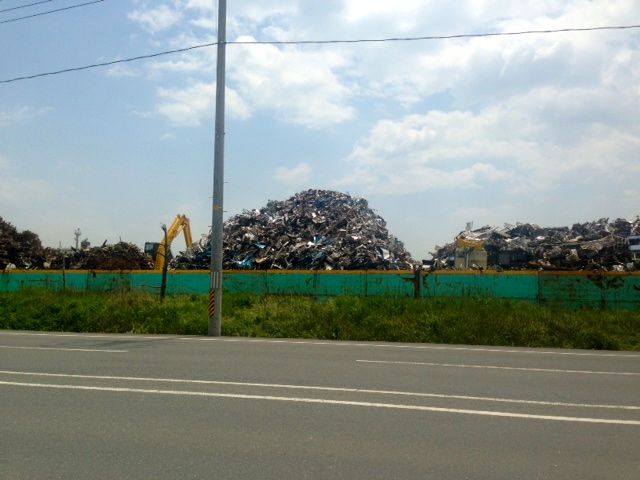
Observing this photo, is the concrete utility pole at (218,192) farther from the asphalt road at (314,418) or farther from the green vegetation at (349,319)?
the asphalt road at (314,418)

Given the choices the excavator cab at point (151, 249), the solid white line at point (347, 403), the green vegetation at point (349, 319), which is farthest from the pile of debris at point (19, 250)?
the solid white line at point (347, 403)

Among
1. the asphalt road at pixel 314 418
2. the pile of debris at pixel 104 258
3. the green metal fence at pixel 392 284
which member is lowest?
the asphalt road at pixel 314 418

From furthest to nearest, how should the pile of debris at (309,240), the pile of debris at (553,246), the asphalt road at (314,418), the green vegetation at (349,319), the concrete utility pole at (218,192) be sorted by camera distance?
the pile of debris at (309,240)
the pile of debris at (553,246)
the concrete utility pole at (218,192)
the green vegetation at (349,319)
the asphalt road at (314,418)

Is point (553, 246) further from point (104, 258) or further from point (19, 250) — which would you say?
point (19, 250)

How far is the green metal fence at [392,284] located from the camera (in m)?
21.4

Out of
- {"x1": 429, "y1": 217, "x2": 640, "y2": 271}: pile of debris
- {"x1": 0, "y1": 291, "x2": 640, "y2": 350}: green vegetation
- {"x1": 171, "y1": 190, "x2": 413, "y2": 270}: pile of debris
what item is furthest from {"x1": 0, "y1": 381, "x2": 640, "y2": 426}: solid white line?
{"x1": 171, "y1": 190, "x2": 413, "y2": 270}: pile of debris

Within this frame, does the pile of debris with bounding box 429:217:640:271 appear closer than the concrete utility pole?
No

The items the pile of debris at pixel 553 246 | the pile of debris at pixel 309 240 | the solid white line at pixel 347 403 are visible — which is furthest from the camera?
the pile of debris at pixel 309 240

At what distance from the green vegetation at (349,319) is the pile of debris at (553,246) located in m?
8.91

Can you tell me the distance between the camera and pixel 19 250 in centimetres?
4344

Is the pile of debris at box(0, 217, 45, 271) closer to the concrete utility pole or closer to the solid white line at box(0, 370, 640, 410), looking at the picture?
the concrete utility pole

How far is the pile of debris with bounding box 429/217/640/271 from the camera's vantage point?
93.9 ft

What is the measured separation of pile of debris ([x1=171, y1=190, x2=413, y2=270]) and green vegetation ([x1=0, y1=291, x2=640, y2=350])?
867 centimetres

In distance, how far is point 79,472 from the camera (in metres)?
5.44
